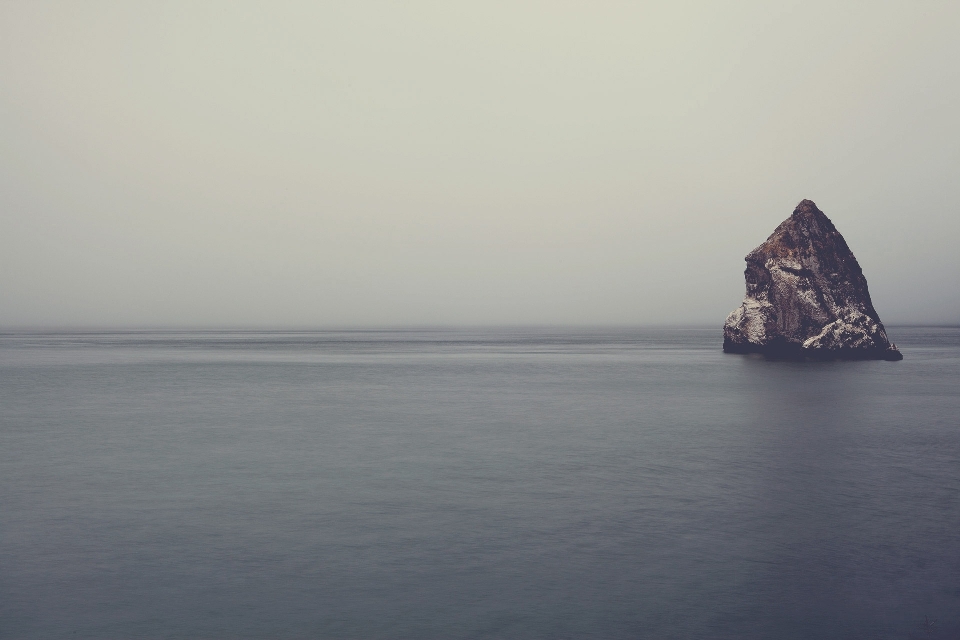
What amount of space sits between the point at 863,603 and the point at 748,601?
5.71 ft

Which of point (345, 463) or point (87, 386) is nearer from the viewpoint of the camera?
point (345, 463)

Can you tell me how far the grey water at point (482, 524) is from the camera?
11.2 meters

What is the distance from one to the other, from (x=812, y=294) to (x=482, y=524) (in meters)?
73.6

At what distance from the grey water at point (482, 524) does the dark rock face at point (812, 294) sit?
144 feet

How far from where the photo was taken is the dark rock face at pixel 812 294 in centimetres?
8106

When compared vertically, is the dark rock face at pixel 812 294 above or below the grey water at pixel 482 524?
above

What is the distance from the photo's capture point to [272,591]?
12180mm

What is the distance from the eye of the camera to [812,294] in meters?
80.4

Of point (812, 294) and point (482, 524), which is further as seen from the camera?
point (812, 294)

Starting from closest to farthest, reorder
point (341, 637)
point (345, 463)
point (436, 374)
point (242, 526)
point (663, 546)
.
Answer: point (341, 637) → point (663, 546) → point (242, 526) → point (345, 463) → point (436, 374)

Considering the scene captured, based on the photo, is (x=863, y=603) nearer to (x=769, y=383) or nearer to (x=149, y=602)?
(x=149, y=602)

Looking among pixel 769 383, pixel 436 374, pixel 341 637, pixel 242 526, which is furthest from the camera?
pixel 436 374

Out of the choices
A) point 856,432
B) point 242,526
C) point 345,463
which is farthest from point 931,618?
point 856,432

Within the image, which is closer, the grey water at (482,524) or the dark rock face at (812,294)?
the grey water at (482,524)
